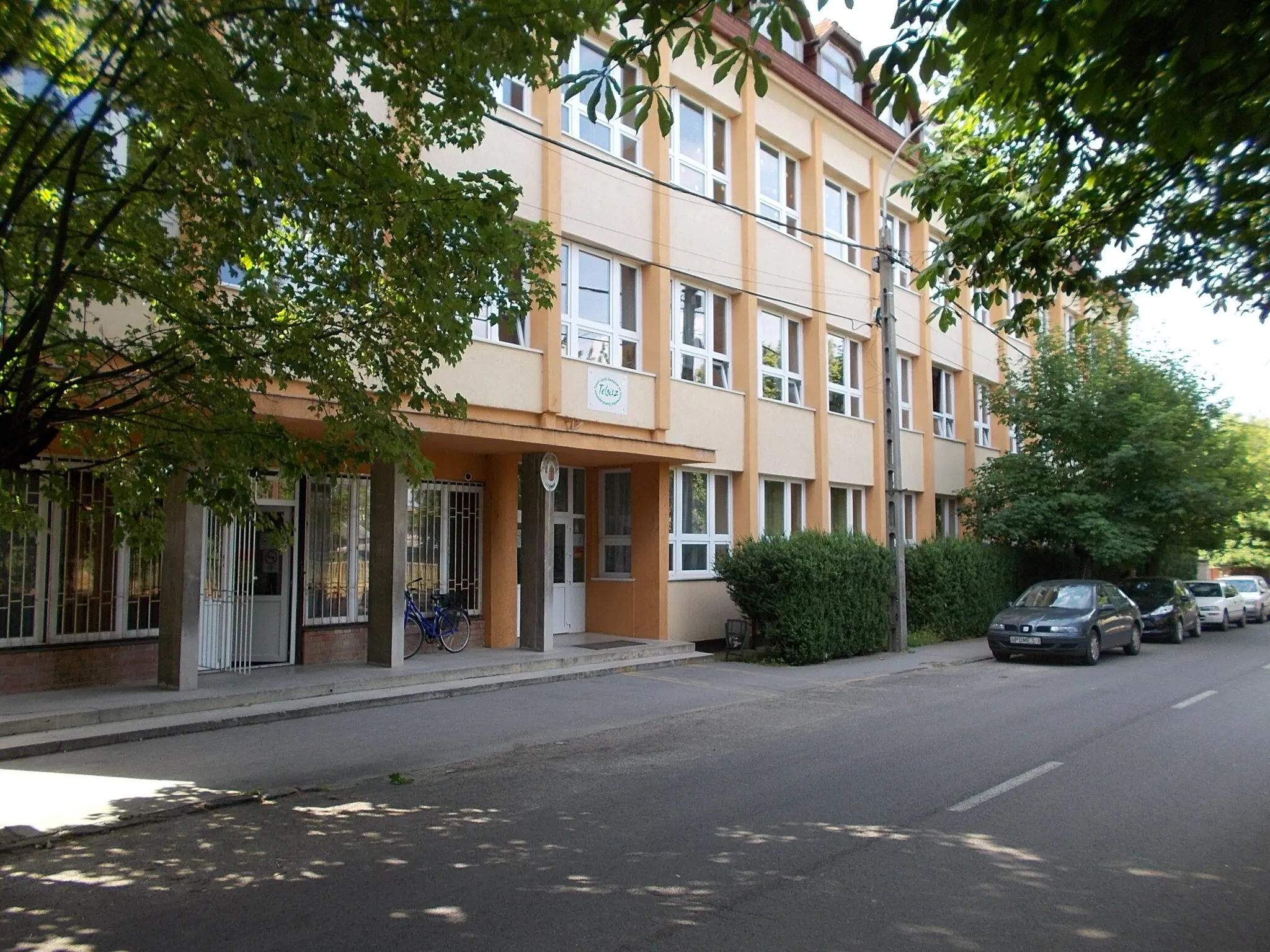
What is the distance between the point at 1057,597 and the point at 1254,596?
56.7 ft

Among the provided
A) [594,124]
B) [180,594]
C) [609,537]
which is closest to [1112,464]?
[609,537]

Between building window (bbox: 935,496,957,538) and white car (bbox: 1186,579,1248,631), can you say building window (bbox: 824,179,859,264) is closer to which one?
building window (bbox: 935,496,957,538)

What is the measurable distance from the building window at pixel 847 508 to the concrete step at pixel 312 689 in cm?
750

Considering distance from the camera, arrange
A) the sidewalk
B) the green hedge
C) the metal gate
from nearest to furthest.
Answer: the sidewalk
the metal gate
the green hedge

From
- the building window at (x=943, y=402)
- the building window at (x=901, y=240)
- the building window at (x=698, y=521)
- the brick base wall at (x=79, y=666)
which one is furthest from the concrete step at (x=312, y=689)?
the building window at (x=943, y=402)

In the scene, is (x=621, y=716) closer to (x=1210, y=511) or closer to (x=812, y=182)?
(x=812, y=182)

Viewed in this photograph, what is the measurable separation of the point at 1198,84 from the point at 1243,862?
4565 millimetres

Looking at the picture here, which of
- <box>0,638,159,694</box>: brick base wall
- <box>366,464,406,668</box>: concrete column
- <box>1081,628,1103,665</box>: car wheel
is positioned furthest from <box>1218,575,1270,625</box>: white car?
<box>0,638,159,694</box>: brick base wall

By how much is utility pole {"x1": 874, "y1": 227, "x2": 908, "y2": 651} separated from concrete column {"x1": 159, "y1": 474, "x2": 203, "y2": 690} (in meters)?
11.4

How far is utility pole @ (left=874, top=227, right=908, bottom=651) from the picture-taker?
58.2 ft

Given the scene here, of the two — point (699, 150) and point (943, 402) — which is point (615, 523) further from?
point (943, 402)

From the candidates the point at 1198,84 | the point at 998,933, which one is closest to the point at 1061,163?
the point at 1198,84

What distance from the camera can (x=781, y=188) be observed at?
21172mm

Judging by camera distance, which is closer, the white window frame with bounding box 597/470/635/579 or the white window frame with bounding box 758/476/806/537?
the white window frame with bounding box 597/470/635/579
